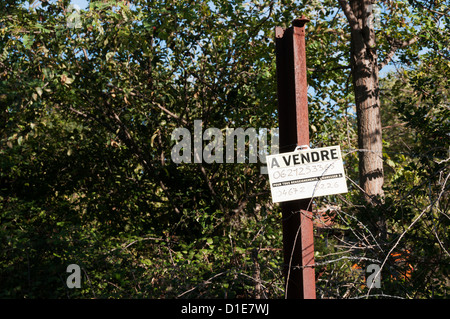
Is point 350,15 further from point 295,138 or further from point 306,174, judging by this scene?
point 306,174

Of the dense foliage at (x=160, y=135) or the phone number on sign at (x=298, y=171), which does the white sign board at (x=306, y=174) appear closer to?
the phone number on sign at (x=298, y=171)

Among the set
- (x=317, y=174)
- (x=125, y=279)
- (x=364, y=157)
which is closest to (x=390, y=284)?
(x=317, y=174)

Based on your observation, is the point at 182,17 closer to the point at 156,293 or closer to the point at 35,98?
the point at 35,98

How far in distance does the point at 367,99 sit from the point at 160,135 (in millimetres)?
3453

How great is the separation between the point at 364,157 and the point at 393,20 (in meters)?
3.03

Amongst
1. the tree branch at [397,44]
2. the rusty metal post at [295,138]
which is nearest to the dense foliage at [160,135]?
the tree branch at [397,44]

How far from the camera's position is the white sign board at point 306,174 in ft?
11.2

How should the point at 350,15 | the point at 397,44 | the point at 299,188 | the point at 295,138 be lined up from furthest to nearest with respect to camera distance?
the point at 397,44 < the point at 350,15 < the point at 295,138 < the point at 299,188

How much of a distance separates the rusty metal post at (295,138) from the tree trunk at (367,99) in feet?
8.92

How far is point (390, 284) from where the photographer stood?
14.5 feet

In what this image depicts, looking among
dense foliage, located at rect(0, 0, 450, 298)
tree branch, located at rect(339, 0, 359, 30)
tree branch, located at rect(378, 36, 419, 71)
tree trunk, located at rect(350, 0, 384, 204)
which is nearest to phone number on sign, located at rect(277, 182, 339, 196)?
dense foliage, located at rect(0, 0, 450, 298)

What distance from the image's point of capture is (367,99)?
6363mm

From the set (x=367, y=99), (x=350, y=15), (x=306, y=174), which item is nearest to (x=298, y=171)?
(x=306, y=174)

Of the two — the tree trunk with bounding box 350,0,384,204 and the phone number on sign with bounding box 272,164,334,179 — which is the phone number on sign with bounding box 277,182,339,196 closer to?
the phone number on sign with bounding box 272,164,334,179
